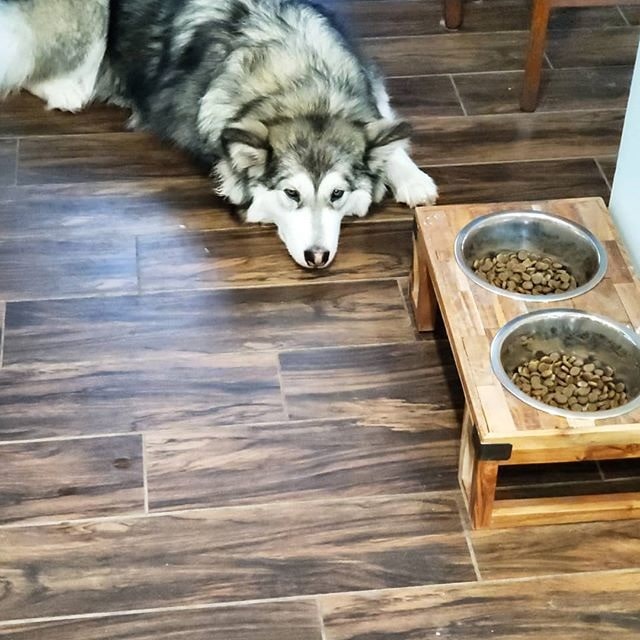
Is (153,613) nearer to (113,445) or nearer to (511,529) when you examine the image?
(113,445)

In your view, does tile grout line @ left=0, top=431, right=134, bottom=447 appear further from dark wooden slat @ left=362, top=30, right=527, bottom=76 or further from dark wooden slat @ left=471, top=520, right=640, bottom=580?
dark wooden slat @ left=362, top=30, right=527, bottom=76

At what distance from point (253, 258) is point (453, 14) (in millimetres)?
1369

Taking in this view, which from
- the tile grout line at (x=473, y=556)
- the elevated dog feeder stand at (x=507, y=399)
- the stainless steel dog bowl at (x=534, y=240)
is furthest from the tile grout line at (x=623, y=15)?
the tile grout line at (x=473, y=556)

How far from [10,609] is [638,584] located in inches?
47.2

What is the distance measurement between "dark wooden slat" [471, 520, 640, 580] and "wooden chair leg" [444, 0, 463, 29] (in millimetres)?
2090

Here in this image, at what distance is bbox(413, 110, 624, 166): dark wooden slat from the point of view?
3074mm

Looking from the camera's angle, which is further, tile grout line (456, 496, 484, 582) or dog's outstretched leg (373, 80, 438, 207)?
dog's outstretched leg (373, 80, 438, 207)

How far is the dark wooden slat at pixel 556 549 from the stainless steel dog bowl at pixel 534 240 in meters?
0.56

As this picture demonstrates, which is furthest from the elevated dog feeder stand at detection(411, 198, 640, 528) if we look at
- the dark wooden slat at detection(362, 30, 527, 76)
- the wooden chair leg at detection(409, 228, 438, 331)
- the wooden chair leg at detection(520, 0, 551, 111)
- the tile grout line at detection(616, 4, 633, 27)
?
the tile grout line at detection(616, 4, 633, 27)

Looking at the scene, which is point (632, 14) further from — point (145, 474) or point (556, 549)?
point (145, 474)

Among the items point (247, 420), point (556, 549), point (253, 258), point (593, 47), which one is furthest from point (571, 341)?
point (593, 47)

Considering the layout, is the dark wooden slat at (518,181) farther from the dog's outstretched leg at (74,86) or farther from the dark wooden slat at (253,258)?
the dog's outstretched leg at (74,86)

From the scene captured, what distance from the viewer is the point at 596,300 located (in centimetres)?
218

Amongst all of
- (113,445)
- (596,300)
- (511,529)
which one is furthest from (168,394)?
(596,300)
